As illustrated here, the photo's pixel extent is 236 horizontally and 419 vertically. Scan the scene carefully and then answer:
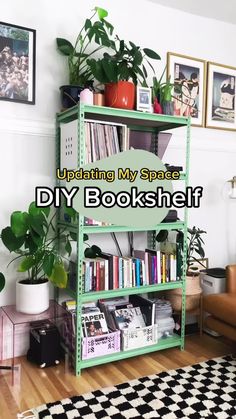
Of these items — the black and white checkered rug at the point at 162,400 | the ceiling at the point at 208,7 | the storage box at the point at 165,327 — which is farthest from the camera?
the ceiling at the point at 208,7

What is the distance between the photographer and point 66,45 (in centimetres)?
243

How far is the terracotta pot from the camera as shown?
2.31 metres

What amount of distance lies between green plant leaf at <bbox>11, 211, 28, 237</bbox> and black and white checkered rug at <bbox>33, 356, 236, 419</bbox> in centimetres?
95

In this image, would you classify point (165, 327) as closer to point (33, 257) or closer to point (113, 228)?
point (113, 228)

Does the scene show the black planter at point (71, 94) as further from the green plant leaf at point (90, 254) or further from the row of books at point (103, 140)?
the green plant leaf at point (90, 254)

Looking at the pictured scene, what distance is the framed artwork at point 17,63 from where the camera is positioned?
92.5 inches

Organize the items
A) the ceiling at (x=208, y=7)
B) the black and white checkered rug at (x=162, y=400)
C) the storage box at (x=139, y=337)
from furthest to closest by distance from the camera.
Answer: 1. the ceiling at (x=208, y=7)
2. the storage box at (x=139, y=337)
3. the black and white checkered rug at (x=162, y=400)

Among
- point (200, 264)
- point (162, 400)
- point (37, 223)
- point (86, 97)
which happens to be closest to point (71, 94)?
point (86, 97)

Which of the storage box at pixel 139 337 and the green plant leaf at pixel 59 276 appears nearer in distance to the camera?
the green plant leaf at pixel 59 276

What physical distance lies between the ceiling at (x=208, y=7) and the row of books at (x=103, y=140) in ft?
4.11

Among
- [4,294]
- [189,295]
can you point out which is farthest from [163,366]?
[4,294]

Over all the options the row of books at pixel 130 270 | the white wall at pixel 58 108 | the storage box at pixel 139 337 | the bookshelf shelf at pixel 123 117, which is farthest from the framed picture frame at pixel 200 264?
the bookshelf shelf at pixel 123 117

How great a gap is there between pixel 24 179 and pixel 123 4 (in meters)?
1.55

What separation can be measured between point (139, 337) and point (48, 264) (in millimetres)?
864
